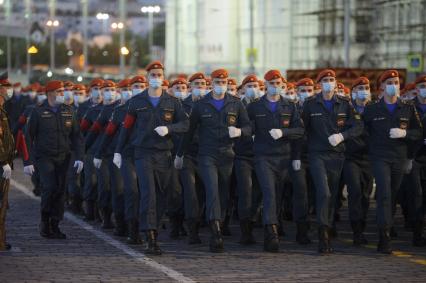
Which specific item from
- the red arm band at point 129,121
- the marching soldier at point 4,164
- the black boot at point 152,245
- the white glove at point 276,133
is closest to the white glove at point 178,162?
the red arm band at point 129,121

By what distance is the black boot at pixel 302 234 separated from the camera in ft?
54.4

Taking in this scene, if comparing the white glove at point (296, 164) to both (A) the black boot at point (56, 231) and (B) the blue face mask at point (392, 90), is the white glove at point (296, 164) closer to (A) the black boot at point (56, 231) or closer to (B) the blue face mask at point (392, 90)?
(B) the blue face mask at point (392, 90)

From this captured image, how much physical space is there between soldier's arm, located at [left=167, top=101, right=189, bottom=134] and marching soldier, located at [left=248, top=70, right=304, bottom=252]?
3.05ft

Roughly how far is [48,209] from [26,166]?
688mm

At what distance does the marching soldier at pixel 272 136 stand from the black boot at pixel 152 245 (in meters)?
1.32

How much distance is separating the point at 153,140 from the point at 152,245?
3.97ft

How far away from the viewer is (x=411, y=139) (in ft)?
51.6

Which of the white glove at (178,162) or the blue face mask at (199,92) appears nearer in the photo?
the white glove at (178,162)

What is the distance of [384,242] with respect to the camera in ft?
51.0

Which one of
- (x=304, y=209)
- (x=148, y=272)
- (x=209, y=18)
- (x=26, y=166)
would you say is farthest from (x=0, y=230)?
(x=209, y=18)

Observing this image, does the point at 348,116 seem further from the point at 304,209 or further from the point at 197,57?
the point at 197,57

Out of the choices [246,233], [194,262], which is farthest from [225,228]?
[194,262]

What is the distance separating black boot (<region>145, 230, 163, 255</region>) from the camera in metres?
15.2

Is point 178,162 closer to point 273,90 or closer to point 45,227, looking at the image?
point 273,90
